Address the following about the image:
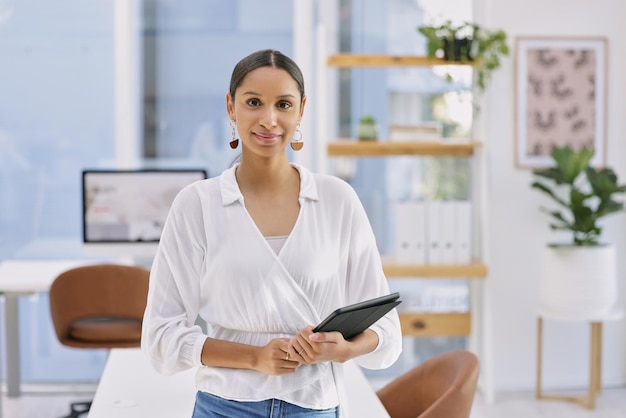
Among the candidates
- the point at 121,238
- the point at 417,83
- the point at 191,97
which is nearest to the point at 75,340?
the point at 121,238

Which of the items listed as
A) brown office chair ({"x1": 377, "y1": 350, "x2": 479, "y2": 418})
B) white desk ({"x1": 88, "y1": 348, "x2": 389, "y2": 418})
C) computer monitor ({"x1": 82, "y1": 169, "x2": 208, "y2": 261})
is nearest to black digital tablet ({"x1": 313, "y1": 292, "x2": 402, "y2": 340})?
white desk ({"x1": 88, "y1": 348, "x2": 389, "y2": 418})

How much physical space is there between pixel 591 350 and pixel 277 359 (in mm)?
3694

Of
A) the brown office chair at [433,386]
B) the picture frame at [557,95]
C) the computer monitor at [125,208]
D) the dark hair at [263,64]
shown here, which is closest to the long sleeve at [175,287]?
the dark hair at [263,64]

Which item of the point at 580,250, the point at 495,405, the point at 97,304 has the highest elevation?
the point at 580,250

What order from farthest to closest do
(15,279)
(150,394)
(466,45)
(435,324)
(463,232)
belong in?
(435,324) < (463,232) < (466,45) < (15,279) < (150,394)

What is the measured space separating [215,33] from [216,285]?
3.86 m

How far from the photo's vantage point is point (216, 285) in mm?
1598

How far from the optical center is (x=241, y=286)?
158 centimetres

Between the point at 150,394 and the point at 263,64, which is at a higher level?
the point at 263,64

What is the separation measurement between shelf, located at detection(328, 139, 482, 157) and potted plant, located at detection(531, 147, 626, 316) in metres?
0.42

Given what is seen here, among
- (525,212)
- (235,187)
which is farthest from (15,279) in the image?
(235,187)

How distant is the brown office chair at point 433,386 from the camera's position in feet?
7.88

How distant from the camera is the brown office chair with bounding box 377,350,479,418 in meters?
2.40

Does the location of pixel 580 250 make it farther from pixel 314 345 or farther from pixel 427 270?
pixel 314 345
